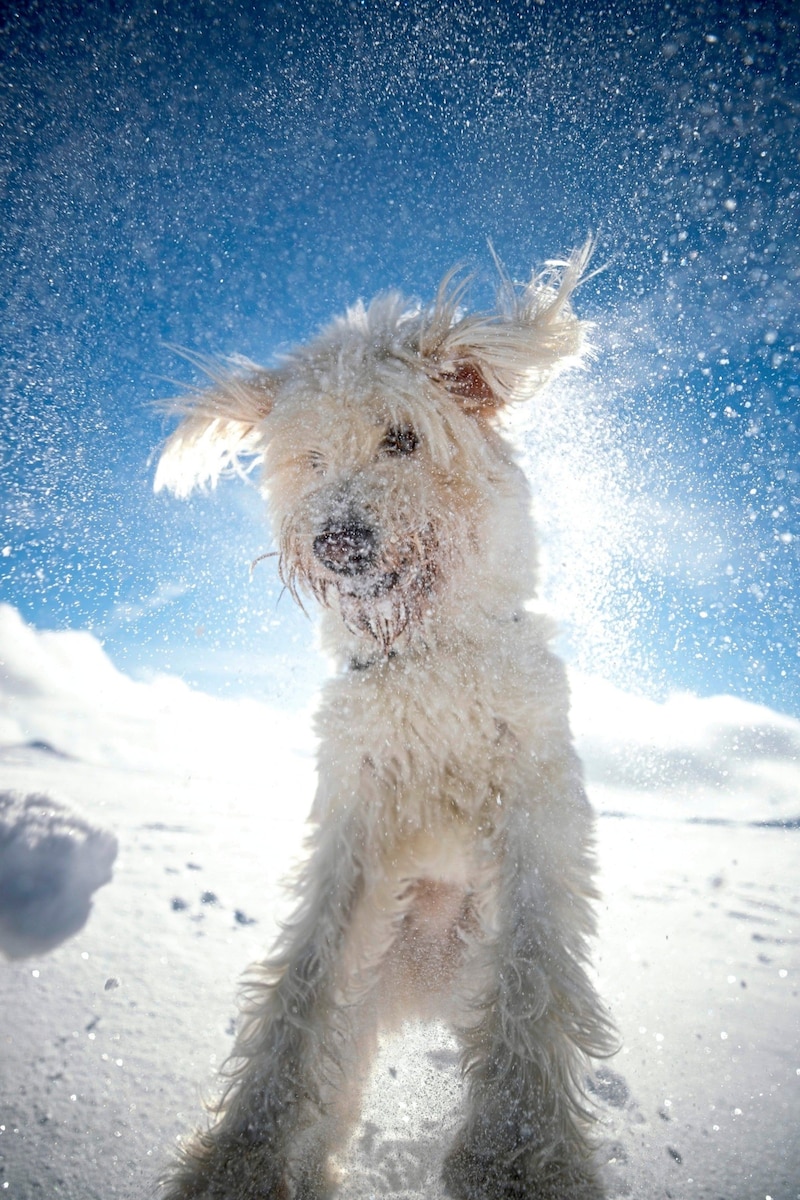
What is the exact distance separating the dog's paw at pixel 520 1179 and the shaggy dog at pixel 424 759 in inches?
4.3

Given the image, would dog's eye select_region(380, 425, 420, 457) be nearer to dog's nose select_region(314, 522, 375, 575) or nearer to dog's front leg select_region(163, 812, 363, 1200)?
dog's nose select_region(314, 522, 375, 575)

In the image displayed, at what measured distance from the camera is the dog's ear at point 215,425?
3.16 m

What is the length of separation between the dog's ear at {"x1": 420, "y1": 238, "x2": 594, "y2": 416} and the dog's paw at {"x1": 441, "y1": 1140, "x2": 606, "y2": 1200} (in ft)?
10.1

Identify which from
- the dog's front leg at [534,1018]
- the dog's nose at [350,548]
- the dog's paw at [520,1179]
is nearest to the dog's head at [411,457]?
the dog's nose at [350,548]

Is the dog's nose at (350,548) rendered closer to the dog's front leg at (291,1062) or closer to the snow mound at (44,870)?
the dog's front leg at (291,1062)

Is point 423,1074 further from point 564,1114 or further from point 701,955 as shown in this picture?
point 701,955

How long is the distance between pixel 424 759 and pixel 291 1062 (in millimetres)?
1262

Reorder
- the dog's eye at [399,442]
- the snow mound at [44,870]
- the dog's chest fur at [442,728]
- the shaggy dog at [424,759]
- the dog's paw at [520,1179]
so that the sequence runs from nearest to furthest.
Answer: the dog's paw at [520,1179] → the shaggy dog at [424,759] → the dog's chest fur at [442,728] → the dog's eye at [399,442] → the snow mound at [44,870]

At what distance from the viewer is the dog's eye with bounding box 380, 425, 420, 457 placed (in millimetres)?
2723

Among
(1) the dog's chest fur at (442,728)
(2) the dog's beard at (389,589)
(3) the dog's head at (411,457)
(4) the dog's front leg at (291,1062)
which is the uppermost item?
(3) the dog's head at (411,457)

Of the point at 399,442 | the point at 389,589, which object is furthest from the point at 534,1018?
the point at 399,442

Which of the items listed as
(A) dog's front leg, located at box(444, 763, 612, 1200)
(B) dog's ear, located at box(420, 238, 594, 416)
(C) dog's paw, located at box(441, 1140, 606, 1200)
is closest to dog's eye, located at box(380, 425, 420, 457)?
(B) dog's ear, located at box(420, 238, 594, 416)

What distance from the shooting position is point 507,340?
2.68 meters

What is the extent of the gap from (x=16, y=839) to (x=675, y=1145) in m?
3.68
